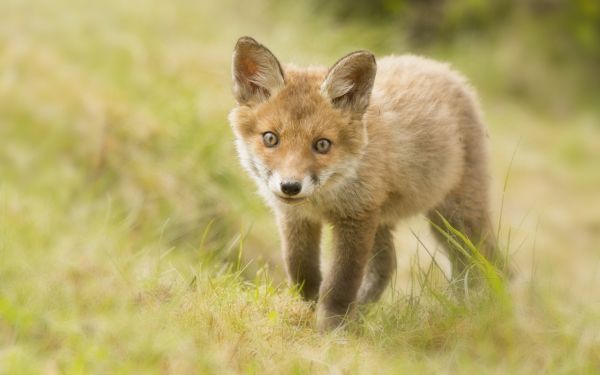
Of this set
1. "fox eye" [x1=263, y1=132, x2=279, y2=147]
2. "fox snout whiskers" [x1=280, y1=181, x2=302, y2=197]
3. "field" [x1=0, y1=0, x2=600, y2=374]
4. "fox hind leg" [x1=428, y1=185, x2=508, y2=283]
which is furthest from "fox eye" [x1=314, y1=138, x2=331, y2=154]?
"fox hind leg" [x1=428, y1=185, x2=508, y2=283]

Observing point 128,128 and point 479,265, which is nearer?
point 479,265

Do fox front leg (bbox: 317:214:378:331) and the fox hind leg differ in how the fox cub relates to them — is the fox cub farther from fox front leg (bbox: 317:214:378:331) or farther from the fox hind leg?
the fox hind leg

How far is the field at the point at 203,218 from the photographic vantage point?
3727mm

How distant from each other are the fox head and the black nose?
3.3 inches

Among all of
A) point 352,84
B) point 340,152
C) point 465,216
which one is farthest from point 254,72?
point 465,216

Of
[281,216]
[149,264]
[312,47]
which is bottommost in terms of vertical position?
[149,264]

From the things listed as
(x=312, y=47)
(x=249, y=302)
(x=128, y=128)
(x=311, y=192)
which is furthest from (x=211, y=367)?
(x=312, y=47)

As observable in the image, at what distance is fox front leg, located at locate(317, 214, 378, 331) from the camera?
4613 mm

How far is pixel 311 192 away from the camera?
170 inches

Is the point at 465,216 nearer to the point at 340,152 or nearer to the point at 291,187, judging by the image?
the point at 340,152

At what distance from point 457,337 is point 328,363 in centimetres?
64

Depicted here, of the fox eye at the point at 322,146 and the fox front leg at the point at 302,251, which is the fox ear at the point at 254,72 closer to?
the fox eye at the point at 322,146

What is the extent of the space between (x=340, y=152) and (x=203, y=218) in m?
2.54

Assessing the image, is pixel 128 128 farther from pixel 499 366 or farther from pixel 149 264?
pixel 499 366
